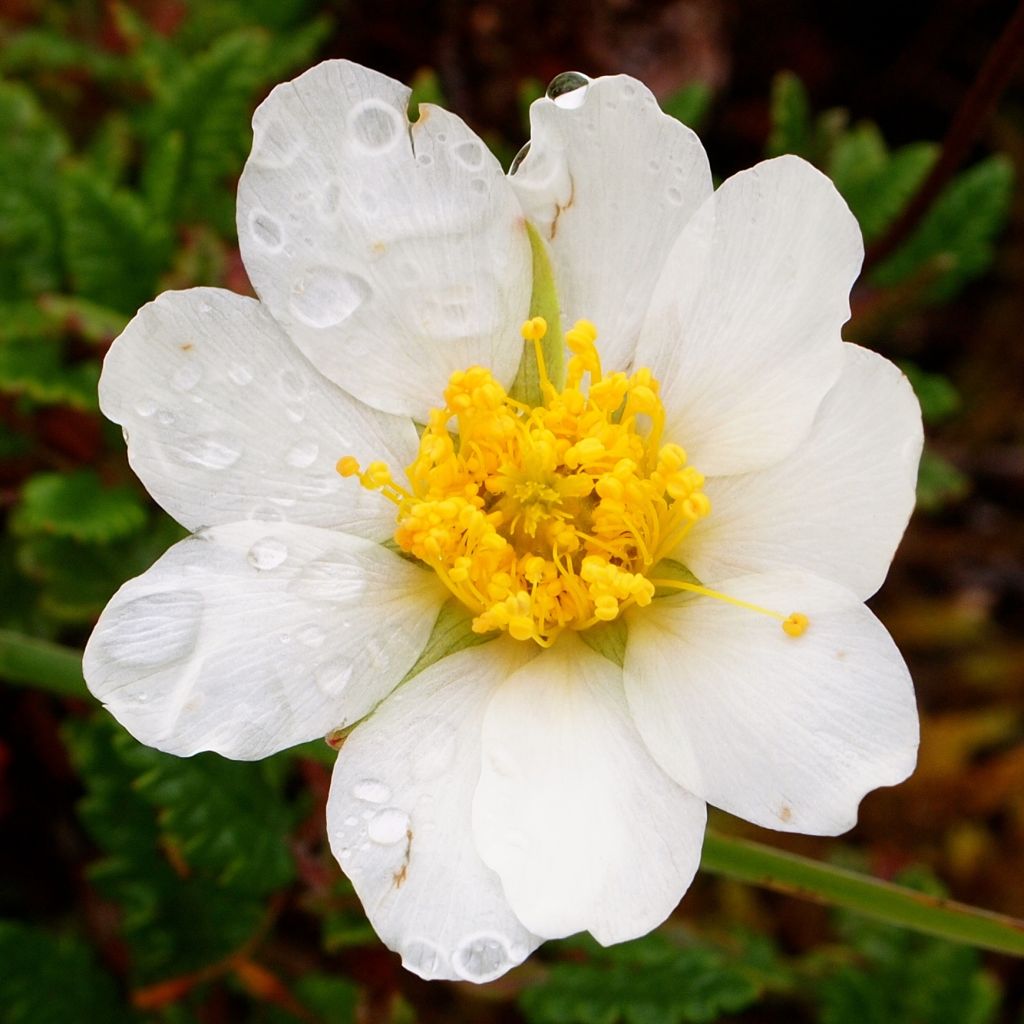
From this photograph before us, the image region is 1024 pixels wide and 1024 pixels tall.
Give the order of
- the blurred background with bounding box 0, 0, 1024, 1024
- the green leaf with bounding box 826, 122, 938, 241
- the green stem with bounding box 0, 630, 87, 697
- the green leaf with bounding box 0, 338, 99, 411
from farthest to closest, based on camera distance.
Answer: the green leaf with bounding box 826, 122, 938, 241 → the green leaf with bounding box 0, 338, 99, 411 → the blurred background with bounding box 0, 0, 1024, 1024 → the green stem with bounding box 0, 630, 87, 697

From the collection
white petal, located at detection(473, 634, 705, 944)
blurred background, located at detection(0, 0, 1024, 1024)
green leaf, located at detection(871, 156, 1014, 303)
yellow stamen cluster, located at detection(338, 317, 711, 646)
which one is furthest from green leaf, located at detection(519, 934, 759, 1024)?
green leaf, located at detection(871, 156, 1014, 303)

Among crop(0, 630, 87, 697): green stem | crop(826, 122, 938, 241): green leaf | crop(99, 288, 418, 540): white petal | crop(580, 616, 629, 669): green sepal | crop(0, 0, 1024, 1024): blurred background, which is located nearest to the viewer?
crop(99, 288, 418, 540): white petal

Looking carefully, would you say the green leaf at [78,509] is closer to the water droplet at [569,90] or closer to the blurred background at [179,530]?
the blurred background at [179,530]

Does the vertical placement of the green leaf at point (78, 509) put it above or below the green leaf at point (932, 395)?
below

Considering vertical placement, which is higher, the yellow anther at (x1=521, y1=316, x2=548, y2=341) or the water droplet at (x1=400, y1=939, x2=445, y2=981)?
the yellow anther at (x1=521, y1=316, x2=548, y2=341)

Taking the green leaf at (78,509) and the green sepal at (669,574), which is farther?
the green leaf at (78,509)

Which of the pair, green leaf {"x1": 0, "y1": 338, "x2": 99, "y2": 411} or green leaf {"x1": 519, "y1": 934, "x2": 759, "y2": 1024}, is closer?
green leaf {"x1": 519, "y1": 934, "x2": 759, "y2": 1024}

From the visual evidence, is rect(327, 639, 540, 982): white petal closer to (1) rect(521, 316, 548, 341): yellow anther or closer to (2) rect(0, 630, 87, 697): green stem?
(1) rect(521, 316, 548, 341): yellow anther

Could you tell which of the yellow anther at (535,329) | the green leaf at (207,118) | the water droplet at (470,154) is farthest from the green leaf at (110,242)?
the yellow anther at (535,329)

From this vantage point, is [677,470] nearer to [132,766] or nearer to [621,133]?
[621,133]
